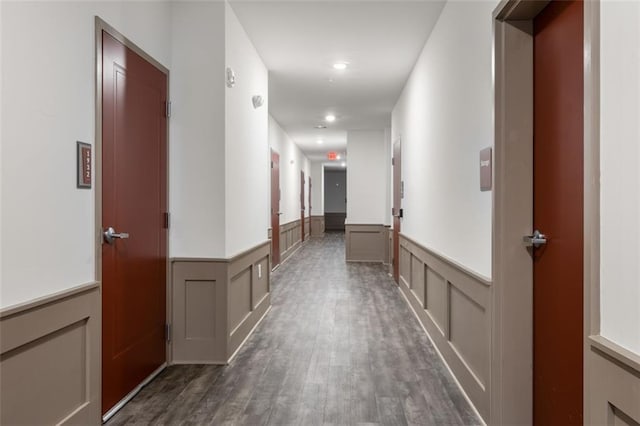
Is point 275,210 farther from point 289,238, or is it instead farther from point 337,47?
point 337,47

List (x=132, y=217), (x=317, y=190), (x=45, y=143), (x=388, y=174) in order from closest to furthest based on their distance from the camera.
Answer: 1. (x=45, y=143)
2. (x=132, y=217)
3. (x=388, y=174)
4. (x=317, y=190)

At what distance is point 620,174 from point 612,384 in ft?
1.78

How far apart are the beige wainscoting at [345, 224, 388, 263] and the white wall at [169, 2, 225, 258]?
18.7 ft

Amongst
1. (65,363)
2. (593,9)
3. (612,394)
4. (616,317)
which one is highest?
(593,9)

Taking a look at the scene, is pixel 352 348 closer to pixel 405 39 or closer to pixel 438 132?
pixel 438 132

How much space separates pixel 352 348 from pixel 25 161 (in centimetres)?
262

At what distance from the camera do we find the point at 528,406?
2.04 m

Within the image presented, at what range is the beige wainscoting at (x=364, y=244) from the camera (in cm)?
855


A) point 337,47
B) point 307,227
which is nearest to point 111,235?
point 337,47

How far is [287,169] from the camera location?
9.54m

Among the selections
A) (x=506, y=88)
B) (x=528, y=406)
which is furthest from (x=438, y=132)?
(x=528, y=406)

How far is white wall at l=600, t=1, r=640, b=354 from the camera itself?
3.38 ft

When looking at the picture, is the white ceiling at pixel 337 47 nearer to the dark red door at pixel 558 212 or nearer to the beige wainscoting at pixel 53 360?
the dark red door at pixel 558 212

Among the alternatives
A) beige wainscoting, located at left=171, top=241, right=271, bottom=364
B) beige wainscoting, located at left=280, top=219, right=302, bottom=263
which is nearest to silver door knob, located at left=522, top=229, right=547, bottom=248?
beige wainscoting, located at left=171, top=241, right=271, bottom=364
